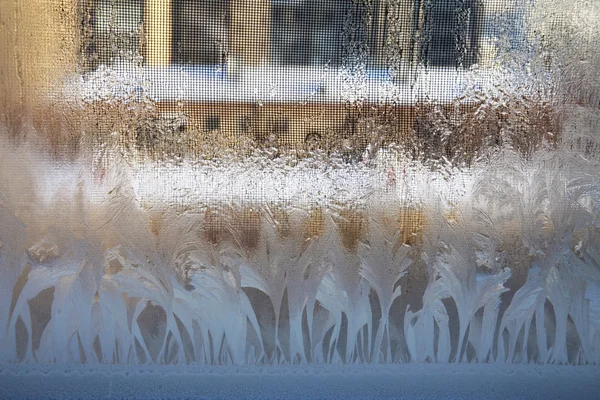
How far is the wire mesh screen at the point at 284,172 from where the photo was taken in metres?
1.29

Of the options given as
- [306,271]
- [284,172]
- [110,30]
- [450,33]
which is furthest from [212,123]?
[450,33]

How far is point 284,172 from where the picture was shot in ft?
4.35

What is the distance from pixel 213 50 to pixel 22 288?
0.74 m

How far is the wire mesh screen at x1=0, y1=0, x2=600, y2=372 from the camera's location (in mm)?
1286

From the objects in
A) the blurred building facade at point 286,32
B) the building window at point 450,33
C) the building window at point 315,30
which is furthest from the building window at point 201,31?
the building window at point 450,33

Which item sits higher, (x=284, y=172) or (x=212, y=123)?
(x=212, y=123)

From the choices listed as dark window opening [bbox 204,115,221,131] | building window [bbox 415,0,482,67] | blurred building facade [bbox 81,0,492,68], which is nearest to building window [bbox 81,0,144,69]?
blurred building facade [bbox 81,0,492,68]

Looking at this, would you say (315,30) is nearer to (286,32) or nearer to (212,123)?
(286,32)

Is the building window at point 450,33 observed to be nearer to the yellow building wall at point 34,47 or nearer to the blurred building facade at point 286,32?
the blurred building facade at point 286,32

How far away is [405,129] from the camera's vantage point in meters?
1.34

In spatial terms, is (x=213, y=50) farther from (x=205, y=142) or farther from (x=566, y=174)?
(x=566, y=174)

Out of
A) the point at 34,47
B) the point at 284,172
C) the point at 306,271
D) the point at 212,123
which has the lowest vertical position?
the point at 306,271

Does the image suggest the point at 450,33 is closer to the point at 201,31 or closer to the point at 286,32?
the point at 286,32

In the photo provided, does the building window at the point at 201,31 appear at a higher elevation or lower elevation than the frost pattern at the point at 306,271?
higher
